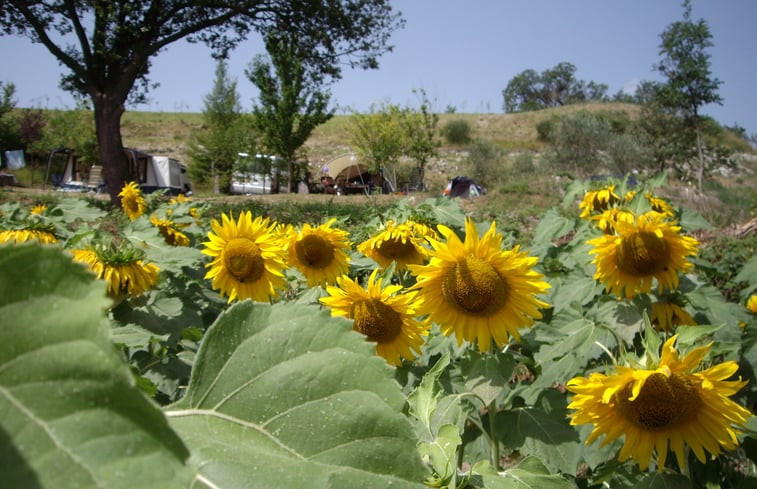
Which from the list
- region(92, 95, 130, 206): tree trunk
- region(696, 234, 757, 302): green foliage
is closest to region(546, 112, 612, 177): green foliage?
region(696, 234, 757, 302): green foliage

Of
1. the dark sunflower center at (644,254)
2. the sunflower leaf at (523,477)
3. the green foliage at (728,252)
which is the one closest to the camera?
the sunflower leaf at (523,477)

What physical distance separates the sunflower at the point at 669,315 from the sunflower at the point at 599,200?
0.82 meters

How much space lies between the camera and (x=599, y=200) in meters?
2.93

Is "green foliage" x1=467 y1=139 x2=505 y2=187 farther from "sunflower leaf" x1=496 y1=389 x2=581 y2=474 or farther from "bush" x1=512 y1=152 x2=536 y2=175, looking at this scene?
"sunflower leaf" x1=496 y1=389 x2=581 y2=474

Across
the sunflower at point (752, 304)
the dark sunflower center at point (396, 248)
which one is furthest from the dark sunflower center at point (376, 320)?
the sunflower at point (752, 304)

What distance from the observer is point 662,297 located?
2.08 metres

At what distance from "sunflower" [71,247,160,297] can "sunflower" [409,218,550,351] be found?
0.87 meters

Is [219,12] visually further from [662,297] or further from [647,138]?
[647,138]

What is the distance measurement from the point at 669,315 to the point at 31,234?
2.26 meters

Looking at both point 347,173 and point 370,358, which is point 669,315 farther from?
point 347,173

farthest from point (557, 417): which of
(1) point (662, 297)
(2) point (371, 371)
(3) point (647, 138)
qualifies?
(3) point (647, 138)

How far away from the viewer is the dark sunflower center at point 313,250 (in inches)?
85.6

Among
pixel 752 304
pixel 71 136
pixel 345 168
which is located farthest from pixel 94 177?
pixel 752 304

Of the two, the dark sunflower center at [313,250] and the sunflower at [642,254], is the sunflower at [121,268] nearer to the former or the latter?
the dark sunflower center at [313,250]
